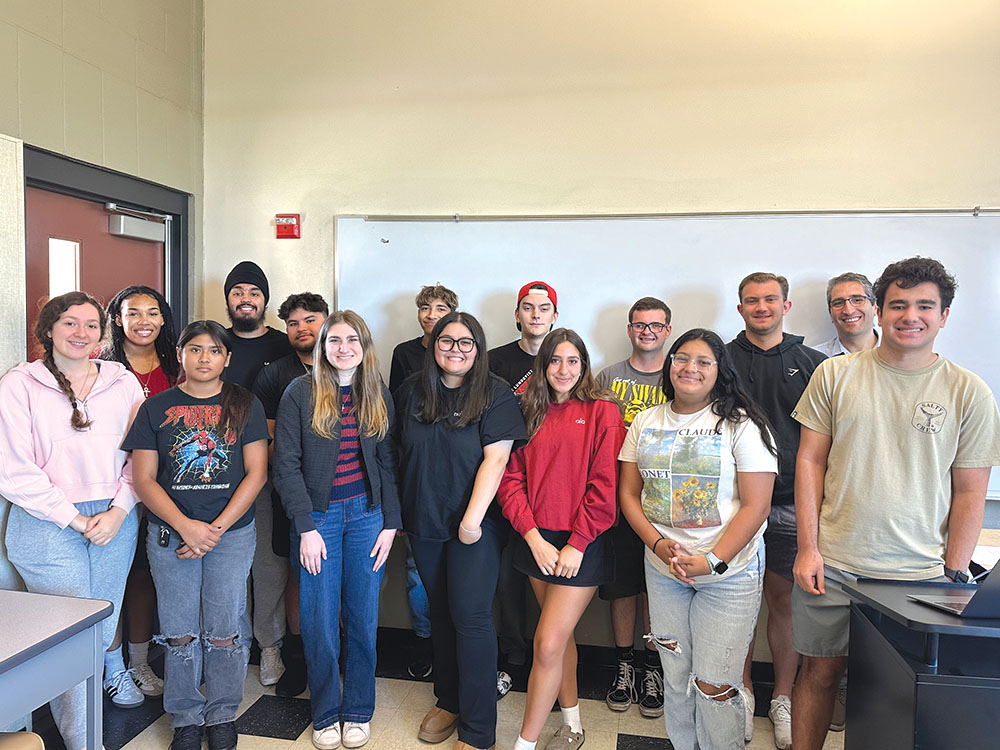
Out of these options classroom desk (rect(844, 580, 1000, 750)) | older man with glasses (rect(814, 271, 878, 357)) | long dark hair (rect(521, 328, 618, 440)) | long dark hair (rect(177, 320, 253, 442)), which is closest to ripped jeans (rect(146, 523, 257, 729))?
long dark hair (rect(177, 320, 253, 442))

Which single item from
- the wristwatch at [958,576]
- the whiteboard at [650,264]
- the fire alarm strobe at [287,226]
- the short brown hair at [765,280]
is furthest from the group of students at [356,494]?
the fire alarm strobe at [287,226]

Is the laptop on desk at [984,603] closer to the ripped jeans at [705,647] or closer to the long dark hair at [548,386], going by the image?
the ripped jeans at [705,647]

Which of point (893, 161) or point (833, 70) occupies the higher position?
point (833, 70)

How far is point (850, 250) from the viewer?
3.04 m

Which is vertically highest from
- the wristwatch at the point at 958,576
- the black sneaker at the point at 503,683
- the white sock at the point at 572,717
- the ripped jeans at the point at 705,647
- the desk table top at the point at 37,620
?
the wristwatch at the point at 958,576

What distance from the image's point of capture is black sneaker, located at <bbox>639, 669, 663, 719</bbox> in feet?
9.11

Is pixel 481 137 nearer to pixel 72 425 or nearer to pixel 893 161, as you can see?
pixel 893 161

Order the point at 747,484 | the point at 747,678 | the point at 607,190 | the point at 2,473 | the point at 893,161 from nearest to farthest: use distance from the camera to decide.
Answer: the point at 747,484 < the point at 2,473 < the point at 747,678 < the point at 893,161 < the point at 607,190

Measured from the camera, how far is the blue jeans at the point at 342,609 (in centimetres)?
246

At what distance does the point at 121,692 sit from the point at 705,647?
7.45ft

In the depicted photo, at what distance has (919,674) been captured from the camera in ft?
4.79

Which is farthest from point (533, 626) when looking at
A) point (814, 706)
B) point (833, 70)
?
point (833, 70)

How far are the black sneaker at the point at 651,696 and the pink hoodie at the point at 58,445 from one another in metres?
2.10

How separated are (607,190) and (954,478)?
190cm
